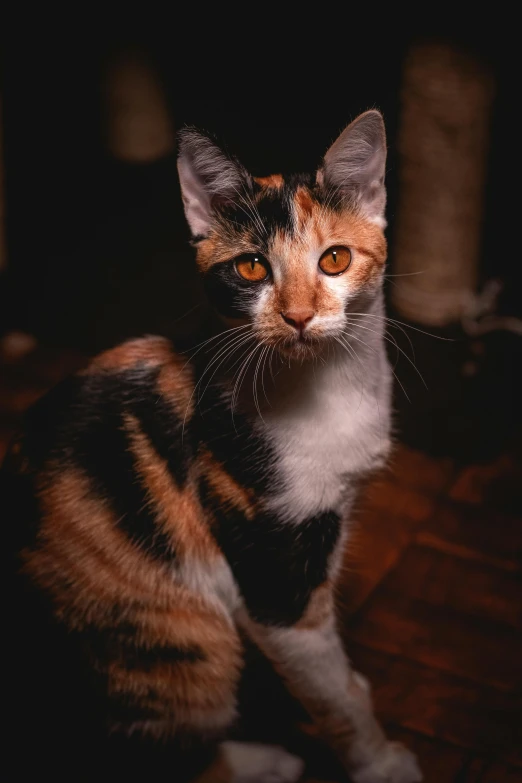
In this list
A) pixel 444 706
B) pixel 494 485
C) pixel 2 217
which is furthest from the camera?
pixel 2 217

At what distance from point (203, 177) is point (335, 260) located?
20cm

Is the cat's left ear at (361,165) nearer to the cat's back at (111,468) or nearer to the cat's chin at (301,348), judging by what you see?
the cat's chin at (301,348)

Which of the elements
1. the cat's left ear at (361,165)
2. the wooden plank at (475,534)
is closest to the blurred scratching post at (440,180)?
the wooden plank at (475,534)

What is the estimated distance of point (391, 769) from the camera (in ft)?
4.34

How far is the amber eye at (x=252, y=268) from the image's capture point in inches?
44.1

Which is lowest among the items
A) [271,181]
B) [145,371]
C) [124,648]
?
[124,648]

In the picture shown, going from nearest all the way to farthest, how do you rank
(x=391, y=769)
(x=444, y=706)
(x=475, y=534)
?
(x=391, y=769) < (x=444, y=706) < (x=475, y=534)

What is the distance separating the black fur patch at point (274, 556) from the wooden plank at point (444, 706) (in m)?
0.38

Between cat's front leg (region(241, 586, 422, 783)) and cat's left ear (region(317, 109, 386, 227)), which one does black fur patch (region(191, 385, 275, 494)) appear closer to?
cat's front leg (region(241, 586, 422, 783))

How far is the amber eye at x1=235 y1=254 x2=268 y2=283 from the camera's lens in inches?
44.1

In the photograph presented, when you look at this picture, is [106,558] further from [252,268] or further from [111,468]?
[252,268]

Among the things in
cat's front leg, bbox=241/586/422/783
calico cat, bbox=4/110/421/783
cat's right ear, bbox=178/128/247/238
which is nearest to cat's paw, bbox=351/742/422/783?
cat's front leg, bbox=241/586/422/783

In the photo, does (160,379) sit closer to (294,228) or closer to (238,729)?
(294,228)

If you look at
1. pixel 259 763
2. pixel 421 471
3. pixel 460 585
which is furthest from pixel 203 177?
pixel 421 471
